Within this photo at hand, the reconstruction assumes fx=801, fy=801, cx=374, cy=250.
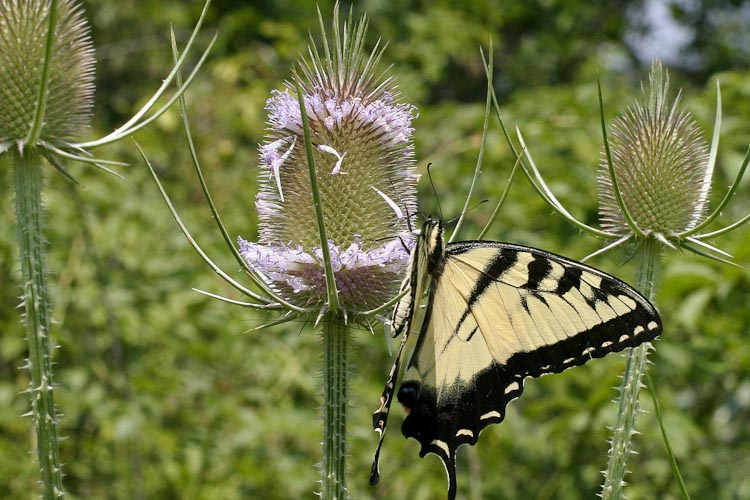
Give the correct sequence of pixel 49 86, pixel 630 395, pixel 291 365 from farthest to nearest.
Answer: pixel 291 365, pixel 49 86, pixel 630 395

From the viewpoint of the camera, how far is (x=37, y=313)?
4.36 ft

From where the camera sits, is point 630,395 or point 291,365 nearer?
point 630,395

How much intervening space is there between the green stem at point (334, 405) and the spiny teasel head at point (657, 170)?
1.93 ft

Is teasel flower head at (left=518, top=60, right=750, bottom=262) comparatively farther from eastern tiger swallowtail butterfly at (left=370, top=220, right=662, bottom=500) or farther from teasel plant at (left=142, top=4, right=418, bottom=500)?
teasel plant at (left=142, top=4, right=418, bottom=500)

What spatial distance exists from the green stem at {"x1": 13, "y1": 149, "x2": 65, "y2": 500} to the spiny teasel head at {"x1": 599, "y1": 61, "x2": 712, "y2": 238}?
1025 millimetres

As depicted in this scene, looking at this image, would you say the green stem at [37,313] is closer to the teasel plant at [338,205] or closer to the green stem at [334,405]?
the teasel plant at [338,205]

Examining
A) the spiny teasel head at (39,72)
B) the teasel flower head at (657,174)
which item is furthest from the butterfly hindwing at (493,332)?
the spiny teasel head at (39,72)

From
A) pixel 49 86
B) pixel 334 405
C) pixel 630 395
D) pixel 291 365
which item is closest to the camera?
pixel 334 405

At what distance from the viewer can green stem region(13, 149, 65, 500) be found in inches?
49.5

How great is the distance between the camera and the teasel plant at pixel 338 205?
1.28m

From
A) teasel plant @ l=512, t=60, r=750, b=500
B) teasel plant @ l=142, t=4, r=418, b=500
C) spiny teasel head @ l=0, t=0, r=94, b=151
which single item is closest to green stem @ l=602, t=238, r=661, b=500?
teasel plant @ l=512, t=60, r=750, b=500

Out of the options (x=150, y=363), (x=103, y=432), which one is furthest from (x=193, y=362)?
(x=103, y=432)

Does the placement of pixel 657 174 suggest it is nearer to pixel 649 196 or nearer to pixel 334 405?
pixel 649 196

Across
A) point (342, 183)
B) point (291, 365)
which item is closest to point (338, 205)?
point (342, 183)
